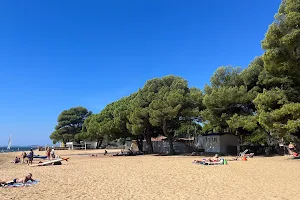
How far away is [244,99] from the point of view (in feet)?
80.7

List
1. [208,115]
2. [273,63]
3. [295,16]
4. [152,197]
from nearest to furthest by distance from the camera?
1. [152,197]
2. [295,16]
3. [273,63]
4. [208,115]

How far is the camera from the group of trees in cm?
1702

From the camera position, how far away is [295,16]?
15.6 meters

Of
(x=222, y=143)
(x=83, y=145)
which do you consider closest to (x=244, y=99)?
(x=222, y=143)

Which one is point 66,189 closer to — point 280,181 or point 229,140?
point 280,181

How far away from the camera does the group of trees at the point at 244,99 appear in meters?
17.0

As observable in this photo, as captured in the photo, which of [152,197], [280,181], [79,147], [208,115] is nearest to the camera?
[152,197]

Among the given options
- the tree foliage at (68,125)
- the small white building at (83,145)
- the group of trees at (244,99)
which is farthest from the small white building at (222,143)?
the tree foliage at (68,125)

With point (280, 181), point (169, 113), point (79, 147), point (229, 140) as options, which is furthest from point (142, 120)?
point (79, 147)

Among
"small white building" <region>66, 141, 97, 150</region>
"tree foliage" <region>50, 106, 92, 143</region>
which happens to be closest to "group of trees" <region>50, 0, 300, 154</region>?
"small white building" <region>66, 141, 97, 150</region>

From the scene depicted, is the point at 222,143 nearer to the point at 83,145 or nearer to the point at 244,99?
the point at 244,99

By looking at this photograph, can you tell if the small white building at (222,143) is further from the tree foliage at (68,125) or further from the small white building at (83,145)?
the tree foliage at (68,125)

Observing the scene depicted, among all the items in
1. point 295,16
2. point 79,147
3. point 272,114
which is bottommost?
point 79,147

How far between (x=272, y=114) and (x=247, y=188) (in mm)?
9697
